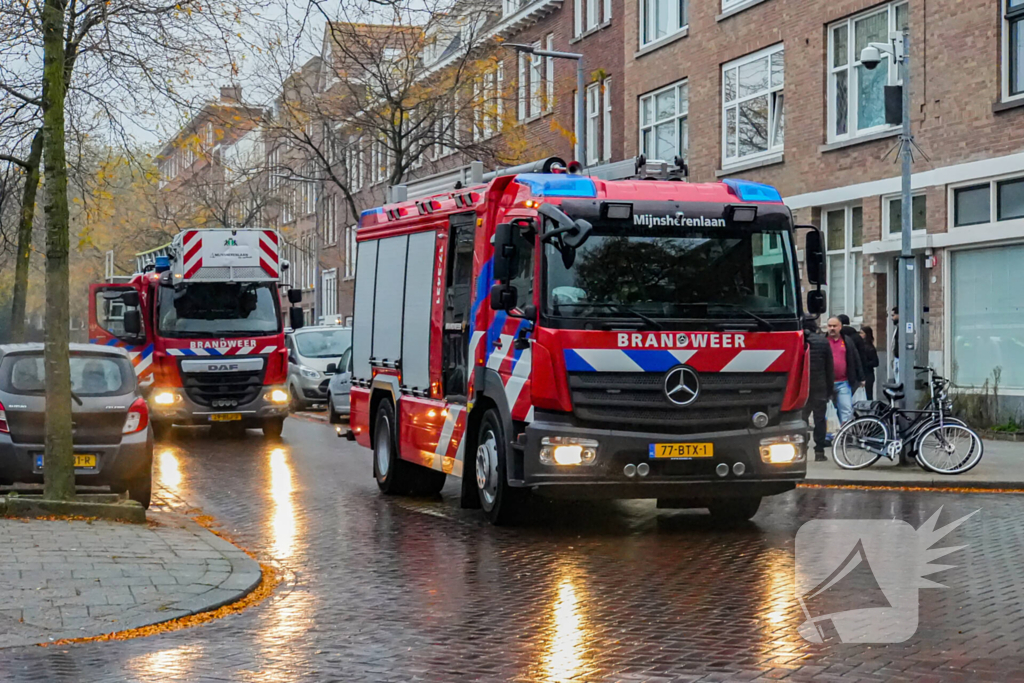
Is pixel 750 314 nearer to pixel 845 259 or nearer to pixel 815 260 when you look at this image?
pixel 815 260

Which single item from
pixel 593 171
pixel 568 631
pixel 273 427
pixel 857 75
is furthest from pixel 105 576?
pixel 857 75

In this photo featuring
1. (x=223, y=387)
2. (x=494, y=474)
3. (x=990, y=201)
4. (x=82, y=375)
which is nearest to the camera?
(x=494, y=474)

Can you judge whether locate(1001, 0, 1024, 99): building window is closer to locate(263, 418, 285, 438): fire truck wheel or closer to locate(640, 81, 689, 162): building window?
locate(640, 81, 689, 162): building window

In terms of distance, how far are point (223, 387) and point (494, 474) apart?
37.5 ft

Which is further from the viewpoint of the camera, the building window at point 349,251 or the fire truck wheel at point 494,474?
the building window at point 349,251

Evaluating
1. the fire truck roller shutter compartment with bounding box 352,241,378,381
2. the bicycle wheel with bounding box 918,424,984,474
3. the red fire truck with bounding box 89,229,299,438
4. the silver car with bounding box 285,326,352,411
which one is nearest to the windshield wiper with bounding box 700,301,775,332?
the fire truck roller shutter compartment with bounding box 352,241,378,381

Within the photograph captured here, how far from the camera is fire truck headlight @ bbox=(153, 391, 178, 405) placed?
22812 millimetres

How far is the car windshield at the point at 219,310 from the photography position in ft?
75.2

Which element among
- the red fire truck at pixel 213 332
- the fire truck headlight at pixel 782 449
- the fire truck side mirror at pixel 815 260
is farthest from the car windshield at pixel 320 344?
the fire truck headlight at pixel 782 449

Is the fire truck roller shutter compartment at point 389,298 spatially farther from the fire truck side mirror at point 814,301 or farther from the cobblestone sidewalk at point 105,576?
the fire truck side mirror at point 814,301

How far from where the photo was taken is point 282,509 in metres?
14.1

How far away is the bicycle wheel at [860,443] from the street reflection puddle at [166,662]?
1117cm

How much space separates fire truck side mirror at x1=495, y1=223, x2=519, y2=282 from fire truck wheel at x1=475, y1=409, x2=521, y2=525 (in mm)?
1284

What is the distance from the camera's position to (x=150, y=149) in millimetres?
20172
